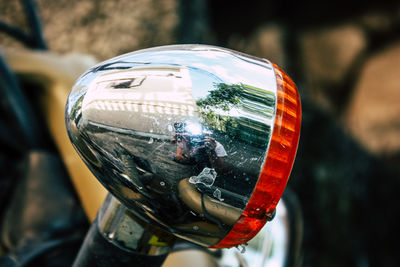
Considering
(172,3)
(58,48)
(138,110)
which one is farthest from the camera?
(172,3)

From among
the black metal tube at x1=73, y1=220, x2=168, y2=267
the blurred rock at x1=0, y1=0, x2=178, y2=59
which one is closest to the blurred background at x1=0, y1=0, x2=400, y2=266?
the blurred rock at x1=0, y1=0, x2=178, y2=59

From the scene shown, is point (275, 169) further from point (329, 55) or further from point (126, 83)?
point (329, 55)

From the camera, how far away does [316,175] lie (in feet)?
7.39

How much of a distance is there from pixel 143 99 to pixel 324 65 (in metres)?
3.52

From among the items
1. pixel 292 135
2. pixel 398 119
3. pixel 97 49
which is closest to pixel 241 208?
pixel 292 135

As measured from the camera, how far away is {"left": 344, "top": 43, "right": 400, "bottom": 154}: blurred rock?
2.79m

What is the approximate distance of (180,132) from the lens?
1.14 feet

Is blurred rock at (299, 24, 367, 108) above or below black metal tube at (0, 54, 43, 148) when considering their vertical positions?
below

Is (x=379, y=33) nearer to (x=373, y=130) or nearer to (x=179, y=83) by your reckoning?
(x=373, y=130)

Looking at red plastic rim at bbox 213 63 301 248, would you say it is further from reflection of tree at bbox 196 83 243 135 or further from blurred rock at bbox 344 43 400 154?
blurred rock at bbox 344 43 400 154

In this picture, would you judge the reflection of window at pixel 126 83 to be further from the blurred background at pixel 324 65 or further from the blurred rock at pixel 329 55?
the blurred rock at pixel 329 55

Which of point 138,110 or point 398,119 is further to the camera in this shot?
point 398,119

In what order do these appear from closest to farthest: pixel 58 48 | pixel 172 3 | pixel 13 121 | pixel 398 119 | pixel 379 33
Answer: pixel 13 121 < pixel 58 48 < pixel 172 3 < pixel 398 119 < pixel 379 33

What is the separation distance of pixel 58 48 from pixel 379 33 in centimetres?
301
